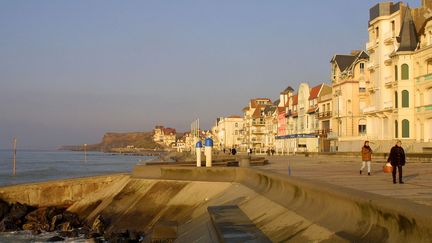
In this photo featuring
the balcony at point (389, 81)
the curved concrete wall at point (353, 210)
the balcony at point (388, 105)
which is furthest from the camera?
the balcony at point (388, 105)

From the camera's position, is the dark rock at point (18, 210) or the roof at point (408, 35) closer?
the dark rock at point (18, 210)

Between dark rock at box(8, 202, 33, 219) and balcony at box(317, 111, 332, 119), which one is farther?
balcony at box(317, 111, 332, 119)

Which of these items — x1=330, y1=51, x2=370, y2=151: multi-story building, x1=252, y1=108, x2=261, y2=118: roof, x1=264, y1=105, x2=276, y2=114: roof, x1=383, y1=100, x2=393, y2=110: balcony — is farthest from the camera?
x1=252, y1=108, x2=261, y2=118: roof

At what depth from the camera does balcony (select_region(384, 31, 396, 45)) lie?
179 ft

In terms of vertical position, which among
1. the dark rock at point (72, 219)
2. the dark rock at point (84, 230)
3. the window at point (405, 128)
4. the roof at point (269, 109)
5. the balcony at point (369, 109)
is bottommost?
the dark rock at point (84, 230)

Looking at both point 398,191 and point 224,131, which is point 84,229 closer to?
point 398,191

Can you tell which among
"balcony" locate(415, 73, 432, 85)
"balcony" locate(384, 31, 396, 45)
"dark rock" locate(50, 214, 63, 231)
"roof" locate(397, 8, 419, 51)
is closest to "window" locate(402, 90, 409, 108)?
"balcony" locate(415, 73, 432, 85)

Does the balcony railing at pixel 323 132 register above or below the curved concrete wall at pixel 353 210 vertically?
above

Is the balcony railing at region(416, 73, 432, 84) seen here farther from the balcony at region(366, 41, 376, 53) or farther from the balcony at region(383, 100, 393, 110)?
the balcony at region(366, 41, 376, 53)

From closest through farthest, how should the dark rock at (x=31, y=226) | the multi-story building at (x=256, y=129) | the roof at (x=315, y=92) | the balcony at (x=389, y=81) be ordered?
the dark rock at (x=31, y=226) < the balcony at (x=389, y=81) < the roof at (x=315, y=92) < the multi-story building at (x=256, y=129)

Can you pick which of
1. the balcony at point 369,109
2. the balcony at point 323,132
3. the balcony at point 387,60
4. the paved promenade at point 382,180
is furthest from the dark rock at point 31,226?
the balcony at point 323,132

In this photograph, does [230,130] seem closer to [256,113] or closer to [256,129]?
[256,113]

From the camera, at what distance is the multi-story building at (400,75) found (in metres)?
47.6

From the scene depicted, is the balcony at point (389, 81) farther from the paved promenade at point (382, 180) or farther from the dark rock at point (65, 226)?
the dark rock at point (65, 226)
